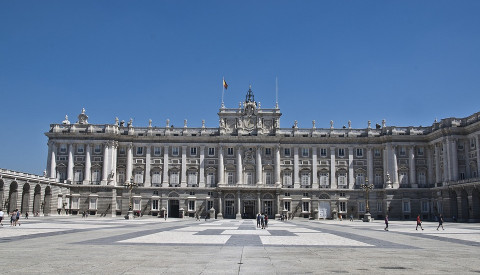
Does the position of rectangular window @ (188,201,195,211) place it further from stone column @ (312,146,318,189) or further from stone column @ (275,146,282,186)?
stone column @ (312,146,318,189)

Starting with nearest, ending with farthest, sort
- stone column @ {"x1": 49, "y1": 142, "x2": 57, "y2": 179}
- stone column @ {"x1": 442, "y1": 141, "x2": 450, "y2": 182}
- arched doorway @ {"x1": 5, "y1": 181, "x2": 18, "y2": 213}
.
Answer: arched doorway @ {"x1": 5, "y1": 181, "x2": 18, "y2": 213} → stone column @ {"x1": 442, "y1": 141, "x2": 450, "y2": 182} → stone column @ {"x1": 49, "y1": 142, "x2": 57, "y2": 179}

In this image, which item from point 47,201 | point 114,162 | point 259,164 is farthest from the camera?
point 259,164

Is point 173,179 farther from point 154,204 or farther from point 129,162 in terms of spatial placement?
point 129,162

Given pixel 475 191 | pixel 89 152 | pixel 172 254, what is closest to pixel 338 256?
pixel 172 254

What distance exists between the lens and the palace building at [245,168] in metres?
87.0

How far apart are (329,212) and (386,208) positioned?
10.4 metres

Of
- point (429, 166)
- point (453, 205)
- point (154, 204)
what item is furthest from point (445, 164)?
point (154, 204)

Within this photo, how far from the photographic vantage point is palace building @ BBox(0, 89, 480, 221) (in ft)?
285

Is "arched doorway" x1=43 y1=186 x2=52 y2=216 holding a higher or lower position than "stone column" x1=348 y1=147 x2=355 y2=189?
lower

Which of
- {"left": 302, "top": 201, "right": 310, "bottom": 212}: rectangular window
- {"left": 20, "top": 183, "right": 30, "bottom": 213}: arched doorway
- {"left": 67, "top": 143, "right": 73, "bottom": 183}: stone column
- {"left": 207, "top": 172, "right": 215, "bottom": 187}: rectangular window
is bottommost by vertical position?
{"left": 302, "top": 201, "right": 310, "bottom": 212}: rectangular window

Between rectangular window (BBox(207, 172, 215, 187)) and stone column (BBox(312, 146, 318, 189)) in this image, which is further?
rectangular window (BBox(207, 172, 215, 187))

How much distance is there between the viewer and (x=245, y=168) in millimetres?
90562

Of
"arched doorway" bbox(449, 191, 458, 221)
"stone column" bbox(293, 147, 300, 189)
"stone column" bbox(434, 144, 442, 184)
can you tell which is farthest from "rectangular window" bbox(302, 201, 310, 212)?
"arched doorway" bbox(449, 191, 458, 221)

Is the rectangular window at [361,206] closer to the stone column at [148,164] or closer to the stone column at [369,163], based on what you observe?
the stone column at [369,163]
